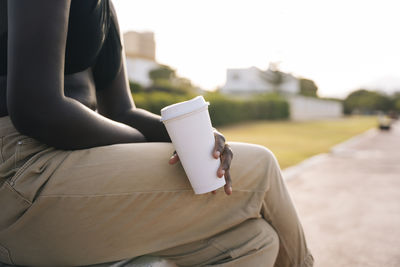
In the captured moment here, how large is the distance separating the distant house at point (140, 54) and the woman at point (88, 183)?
34.3 m

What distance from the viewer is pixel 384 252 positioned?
2496 millimetres

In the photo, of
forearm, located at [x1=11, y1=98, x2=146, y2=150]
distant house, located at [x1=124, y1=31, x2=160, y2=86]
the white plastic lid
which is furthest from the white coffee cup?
distant house, located at [x1=124, y1=31, x2=160, y2=86]

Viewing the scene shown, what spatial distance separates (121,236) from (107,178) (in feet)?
0.70

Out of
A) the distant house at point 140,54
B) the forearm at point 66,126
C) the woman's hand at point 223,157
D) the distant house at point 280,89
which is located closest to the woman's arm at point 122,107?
the forearm at point 66,126

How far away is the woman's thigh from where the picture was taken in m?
1.22

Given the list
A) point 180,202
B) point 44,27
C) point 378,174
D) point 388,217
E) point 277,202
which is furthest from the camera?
point 378,174

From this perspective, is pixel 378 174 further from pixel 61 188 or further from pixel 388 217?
pixel 61 188

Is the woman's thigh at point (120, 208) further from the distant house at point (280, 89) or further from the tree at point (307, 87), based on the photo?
the tree at point (307, 87)

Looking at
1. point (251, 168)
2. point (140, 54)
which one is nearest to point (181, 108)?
point (251, 168)

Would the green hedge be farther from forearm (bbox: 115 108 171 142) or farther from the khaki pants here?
the khaki pants

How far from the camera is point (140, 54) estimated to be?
125 ft

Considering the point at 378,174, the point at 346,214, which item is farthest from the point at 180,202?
the point at 378,174

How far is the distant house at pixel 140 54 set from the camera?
1432 inches

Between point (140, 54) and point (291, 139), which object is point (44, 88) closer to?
point (291, 139)
